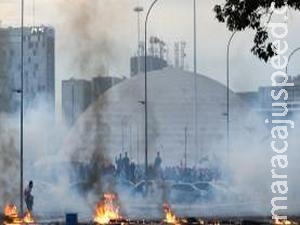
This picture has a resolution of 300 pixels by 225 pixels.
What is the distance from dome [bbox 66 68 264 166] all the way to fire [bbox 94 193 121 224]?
49.6ft

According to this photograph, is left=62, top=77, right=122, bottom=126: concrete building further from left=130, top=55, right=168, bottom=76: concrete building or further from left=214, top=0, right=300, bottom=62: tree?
left=214, top=0, right=300, bottom=62: tree

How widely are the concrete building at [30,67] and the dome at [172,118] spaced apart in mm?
5475

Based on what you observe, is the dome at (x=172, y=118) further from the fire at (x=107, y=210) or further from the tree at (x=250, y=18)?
the tree at (x=250, y=18)

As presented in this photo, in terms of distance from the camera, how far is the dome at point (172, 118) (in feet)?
222

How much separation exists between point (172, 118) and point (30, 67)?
1381cm

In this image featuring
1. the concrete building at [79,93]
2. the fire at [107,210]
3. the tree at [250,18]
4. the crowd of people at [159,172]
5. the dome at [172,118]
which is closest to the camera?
the tree at [250,18]

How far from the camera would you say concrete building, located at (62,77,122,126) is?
5775 cm

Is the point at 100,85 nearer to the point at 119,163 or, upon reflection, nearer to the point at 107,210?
the point at 119,163

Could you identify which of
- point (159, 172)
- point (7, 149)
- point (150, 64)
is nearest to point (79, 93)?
point (159, 172)

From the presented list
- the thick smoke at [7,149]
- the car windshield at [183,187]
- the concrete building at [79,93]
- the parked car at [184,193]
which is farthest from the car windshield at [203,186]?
the thick smoke at [7,149]

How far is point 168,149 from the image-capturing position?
249ft

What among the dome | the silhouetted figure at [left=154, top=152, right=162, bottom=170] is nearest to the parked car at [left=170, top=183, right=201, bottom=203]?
the silhouetted figure at [left=154, top=152, right=162, bottom=170]

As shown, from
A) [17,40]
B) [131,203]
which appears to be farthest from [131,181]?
[17,40]

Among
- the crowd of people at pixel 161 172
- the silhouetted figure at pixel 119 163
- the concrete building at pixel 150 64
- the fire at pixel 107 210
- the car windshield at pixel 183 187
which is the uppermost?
the concrete building at pixel 150 64
